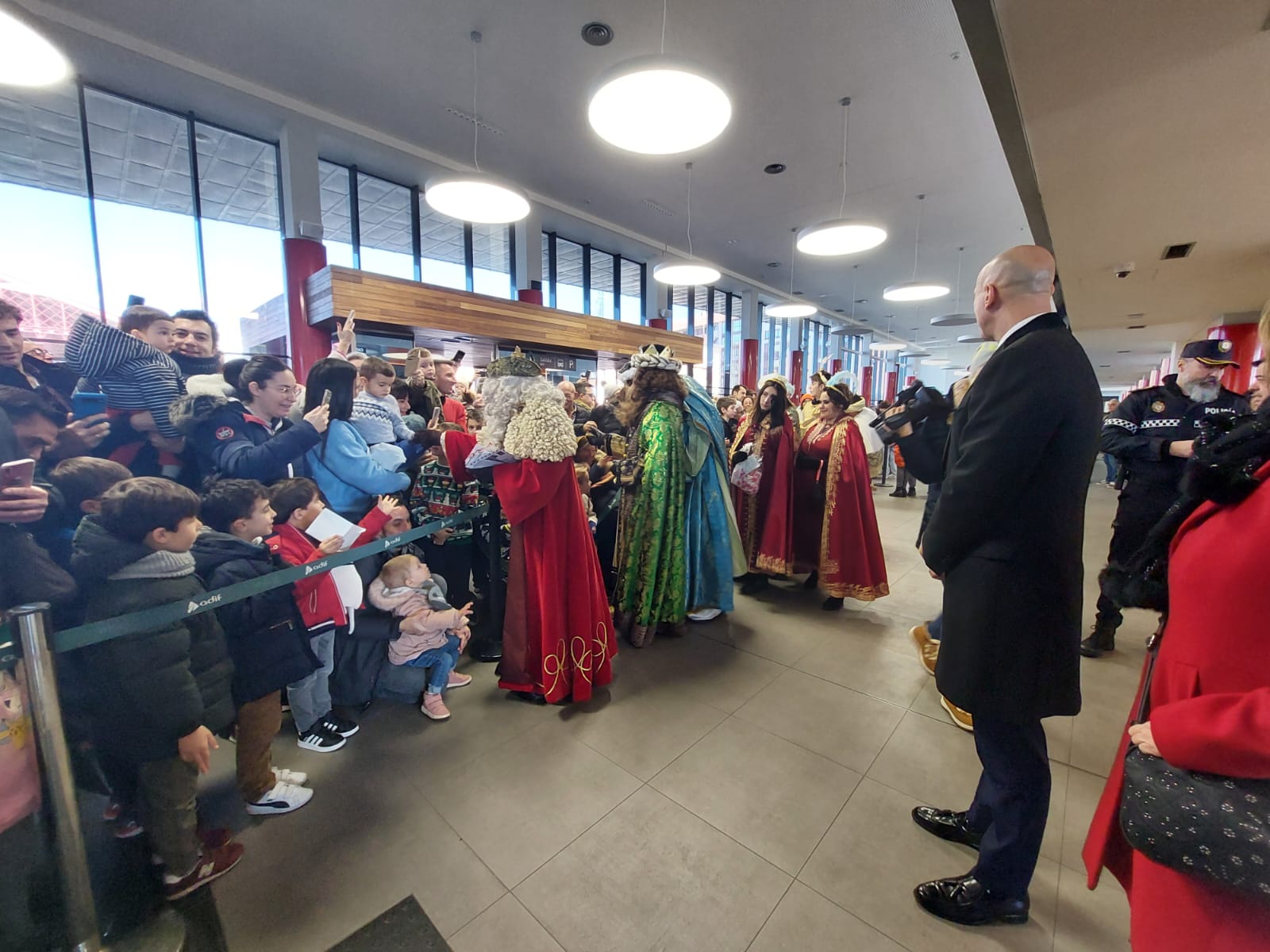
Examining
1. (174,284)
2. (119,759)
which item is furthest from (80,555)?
(174,284)

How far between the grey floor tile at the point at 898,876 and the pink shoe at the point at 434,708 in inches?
60.4

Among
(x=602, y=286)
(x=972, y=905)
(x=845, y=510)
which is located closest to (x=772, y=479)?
(x=845, y=510)

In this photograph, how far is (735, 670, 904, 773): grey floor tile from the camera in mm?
2012

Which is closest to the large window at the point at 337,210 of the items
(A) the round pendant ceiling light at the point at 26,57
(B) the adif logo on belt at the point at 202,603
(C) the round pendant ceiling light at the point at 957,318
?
(A) the round pendant ceiling light at the point at 26,57

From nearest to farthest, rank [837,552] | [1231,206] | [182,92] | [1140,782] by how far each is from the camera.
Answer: [1140,782], [837,552], [1231,206], [182,92]

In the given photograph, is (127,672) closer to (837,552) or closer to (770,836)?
(770,836)

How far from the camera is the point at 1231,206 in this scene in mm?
3996

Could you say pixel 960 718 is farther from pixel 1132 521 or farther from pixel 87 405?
pixel 87 405

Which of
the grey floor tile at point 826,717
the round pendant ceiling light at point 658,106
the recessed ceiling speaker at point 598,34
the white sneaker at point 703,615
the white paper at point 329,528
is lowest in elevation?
the grey floor tile at point 826,717

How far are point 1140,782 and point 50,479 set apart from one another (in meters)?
2.55

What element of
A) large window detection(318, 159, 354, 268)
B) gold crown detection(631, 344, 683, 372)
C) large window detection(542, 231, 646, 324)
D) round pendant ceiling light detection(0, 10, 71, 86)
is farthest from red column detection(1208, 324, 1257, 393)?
round pendant ceiling light detection(0, 10, 71, 86)

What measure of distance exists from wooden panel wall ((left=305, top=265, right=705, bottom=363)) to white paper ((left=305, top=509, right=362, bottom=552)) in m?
4.00

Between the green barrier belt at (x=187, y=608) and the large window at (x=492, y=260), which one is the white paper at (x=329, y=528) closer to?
the green barrier belt at (x=187, y=608)

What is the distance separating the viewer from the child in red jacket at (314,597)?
182 cm
